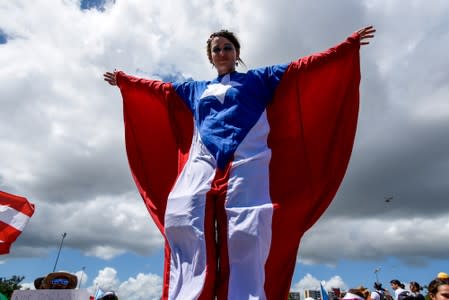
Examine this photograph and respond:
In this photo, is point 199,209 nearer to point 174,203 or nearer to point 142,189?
point 174,203

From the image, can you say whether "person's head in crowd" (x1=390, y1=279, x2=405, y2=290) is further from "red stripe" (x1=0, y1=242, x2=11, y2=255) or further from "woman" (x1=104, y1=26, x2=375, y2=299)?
Answer: "red stripe" (x1=0, y1=242, x2=11, y2=255)

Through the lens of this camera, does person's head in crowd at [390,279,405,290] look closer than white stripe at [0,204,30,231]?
No

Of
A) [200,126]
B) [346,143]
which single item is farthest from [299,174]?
[200,126]

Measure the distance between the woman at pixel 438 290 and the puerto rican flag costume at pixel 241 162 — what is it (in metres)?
1.29

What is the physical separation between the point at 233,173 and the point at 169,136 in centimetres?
103

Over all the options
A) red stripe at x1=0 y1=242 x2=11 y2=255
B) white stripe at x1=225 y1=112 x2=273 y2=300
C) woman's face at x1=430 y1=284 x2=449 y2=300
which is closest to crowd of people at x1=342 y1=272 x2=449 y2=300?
woman's face at x1=430 y1=284 x2=449 y2=300

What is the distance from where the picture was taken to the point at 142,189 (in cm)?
326

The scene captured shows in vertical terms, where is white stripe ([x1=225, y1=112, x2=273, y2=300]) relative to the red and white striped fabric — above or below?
below

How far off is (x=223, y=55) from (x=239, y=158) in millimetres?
1041

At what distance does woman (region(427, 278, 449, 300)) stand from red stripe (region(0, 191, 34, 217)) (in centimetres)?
749

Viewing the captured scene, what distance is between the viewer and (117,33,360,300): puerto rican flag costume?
2297 millimetres

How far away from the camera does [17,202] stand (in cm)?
765

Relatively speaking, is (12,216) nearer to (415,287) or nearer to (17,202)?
(17,202)

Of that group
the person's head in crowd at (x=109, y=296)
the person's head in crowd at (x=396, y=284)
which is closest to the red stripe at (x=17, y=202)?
the person's head in crowd at (x=109, y=296)
